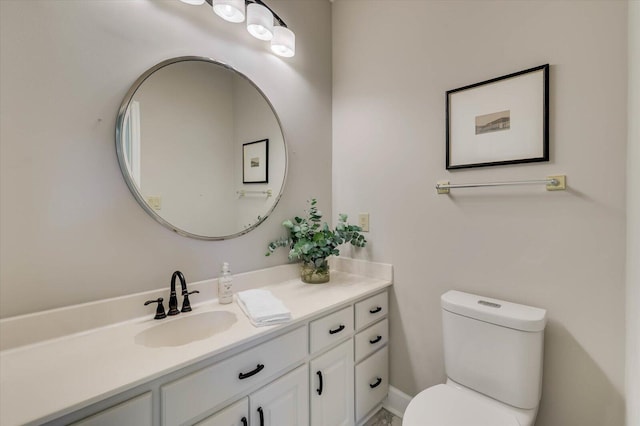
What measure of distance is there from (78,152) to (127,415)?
0.93 meters

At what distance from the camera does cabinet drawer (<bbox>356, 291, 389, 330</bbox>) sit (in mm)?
1505

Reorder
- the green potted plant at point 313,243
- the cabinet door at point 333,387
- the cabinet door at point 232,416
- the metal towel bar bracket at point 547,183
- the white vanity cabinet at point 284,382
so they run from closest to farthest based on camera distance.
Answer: the white vanity cabinet at point 284,382 → the cabinet door at point 232,416 → the metal towel bar bracket at point 547,183 → the cabinet door at point 333,387 → the green potted plant at point 313,243

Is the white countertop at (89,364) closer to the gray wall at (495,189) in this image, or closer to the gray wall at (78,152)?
the gray wall at (78,152)

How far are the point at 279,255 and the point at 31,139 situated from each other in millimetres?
1204

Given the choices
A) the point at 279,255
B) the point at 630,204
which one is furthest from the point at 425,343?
the point at 630,204

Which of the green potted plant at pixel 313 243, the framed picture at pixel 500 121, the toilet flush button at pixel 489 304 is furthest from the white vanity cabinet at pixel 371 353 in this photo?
the framed picture at pixel 500 121

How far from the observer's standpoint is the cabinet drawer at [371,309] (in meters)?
1.50

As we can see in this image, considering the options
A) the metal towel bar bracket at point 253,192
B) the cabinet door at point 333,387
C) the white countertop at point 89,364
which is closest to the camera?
the white countertop at point 89,364

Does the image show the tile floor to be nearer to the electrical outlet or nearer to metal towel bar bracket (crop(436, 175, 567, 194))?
the electrical outlet

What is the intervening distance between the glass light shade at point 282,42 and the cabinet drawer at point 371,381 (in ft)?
6.03

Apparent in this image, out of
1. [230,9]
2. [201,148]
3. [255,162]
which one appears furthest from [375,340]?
[230,9]

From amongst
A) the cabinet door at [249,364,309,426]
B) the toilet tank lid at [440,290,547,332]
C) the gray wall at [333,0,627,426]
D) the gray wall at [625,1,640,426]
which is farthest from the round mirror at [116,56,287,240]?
the gray wall at [625,1,640,426]

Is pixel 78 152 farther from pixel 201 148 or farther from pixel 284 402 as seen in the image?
pixel 284 402

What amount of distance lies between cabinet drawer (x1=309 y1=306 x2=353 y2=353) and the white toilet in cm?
41
